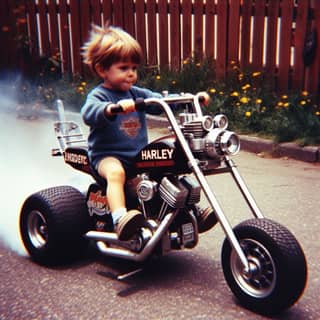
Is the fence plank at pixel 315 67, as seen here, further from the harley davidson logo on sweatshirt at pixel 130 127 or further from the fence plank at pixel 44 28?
the fence plank at pixel 44 28

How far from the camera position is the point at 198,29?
7.97 m

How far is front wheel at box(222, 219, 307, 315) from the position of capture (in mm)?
2721

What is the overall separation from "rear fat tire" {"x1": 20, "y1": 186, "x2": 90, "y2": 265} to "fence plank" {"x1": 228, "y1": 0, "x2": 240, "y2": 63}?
4.63 meters

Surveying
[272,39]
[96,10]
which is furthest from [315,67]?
[96,10]

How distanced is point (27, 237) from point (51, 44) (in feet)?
21.5

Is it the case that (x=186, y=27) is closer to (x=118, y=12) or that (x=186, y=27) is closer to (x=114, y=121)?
(x=118, y=12)

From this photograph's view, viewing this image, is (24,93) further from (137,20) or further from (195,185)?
(195,185)

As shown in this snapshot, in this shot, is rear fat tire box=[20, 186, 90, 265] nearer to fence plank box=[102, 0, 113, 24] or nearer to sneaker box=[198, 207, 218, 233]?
sneaker box=[198, 207, 218, 233]

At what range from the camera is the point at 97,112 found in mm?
3195

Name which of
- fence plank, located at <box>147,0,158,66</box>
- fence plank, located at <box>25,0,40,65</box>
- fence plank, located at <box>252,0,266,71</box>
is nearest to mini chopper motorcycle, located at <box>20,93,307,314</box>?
fence plank, located at <box>252,0,266,71</box>

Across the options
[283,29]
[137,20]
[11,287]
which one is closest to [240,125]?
[283,29]

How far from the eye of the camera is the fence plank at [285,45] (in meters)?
7.09

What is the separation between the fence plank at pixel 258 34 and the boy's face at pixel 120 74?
4363mm

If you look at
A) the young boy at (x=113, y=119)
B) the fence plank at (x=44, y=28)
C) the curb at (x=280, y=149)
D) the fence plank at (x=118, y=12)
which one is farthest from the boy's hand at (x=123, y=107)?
the fence plank at (x=44, y=28)
